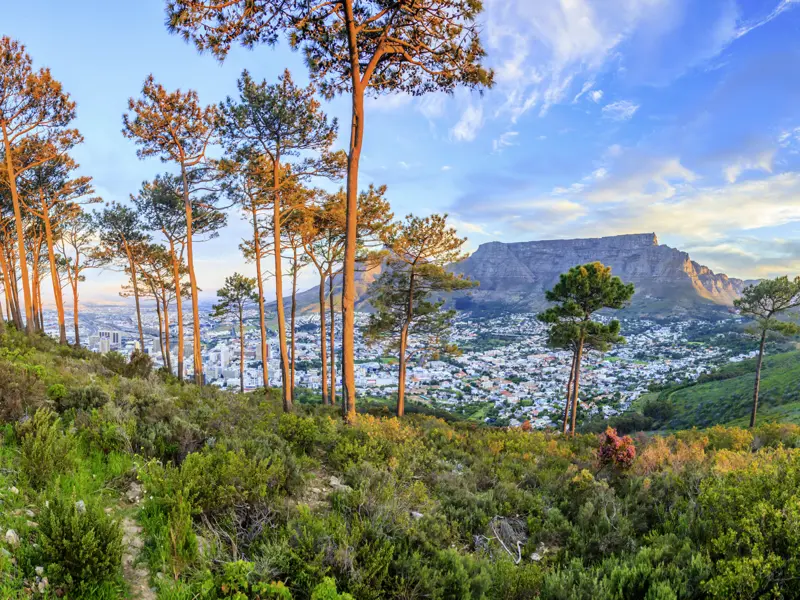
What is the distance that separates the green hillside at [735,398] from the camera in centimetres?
2762

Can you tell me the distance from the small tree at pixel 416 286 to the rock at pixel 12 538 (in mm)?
15142

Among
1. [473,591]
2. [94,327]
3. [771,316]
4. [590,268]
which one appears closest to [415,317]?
[590,268]

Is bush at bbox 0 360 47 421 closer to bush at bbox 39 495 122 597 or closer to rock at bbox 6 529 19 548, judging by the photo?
rock at bbox 6 529 19 548

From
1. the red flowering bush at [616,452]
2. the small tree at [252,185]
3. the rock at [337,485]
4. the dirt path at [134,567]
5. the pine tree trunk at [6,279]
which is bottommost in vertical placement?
the red flowering bush at [616,452]

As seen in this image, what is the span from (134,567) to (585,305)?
2030 cm

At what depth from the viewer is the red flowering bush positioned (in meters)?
7.09

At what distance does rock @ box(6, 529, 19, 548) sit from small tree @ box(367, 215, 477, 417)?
49.7 ft

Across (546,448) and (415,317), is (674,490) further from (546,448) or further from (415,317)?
(415,317)

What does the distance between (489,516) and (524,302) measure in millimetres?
192274

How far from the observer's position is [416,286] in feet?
62.3

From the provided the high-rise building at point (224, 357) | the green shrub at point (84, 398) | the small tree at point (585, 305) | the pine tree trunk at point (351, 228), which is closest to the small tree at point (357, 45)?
the pine tree trunk at point (351, 228)

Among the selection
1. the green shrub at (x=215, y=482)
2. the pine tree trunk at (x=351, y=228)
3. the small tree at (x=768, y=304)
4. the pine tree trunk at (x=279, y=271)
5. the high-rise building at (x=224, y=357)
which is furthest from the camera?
the high-rise building at (x=224, y=357)

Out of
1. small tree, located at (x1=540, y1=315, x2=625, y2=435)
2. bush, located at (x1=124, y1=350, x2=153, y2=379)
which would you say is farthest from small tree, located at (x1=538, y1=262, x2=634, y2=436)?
bush, located at (x1=124, y1=350, x2=153, y2=379)

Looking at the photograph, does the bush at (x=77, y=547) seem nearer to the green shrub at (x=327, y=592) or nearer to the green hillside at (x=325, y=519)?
the green hillside at (x=325, y=519)
